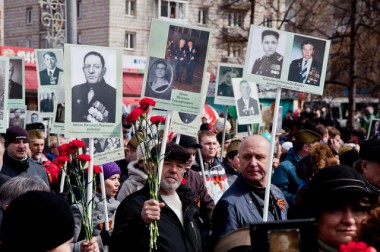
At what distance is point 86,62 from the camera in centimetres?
676

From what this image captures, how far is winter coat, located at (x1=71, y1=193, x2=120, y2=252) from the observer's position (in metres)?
5.86

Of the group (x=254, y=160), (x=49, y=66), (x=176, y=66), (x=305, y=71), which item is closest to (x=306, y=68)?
(x=305, y=71)

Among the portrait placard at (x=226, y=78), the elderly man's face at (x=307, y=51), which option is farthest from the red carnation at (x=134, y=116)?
the portrait placard at (x=226, y=78)

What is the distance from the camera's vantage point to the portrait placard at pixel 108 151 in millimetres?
7572

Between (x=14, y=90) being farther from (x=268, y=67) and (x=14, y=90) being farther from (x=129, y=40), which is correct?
(x=129, y=40)

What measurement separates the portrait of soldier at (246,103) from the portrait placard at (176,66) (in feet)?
17.4

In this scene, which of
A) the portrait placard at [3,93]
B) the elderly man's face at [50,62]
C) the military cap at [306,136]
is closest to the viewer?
the portrait placard at [3,93]

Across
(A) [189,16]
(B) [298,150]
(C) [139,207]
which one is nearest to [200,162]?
(B) [298,150]

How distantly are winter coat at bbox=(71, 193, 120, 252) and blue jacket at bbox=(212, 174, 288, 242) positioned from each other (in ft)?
3.33

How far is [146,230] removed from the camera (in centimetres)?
539

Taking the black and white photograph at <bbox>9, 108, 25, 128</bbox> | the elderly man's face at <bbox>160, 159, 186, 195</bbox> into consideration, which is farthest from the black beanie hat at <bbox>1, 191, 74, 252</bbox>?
the black and white photograph at <bbox>9, 108, 25, 128</bbox>

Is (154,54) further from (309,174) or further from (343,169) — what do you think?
(343,169)

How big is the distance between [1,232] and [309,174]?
472 centimetres

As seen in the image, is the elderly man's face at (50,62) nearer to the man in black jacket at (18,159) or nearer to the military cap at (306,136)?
the man in black jacket at (18,159)
